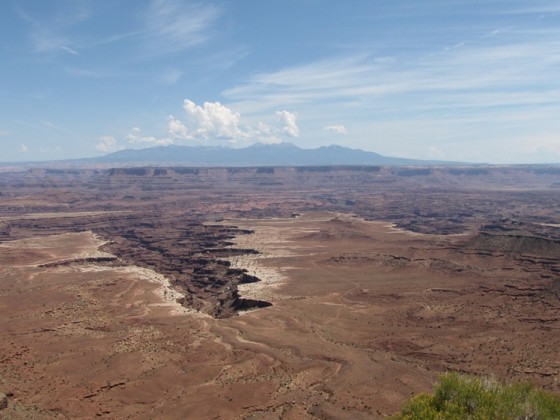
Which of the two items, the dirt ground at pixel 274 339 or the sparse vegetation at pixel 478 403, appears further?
the dirt ground at pixel 274 339

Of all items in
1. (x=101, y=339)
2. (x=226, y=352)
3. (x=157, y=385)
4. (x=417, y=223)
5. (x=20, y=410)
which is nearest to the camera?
(x=20, y=410)

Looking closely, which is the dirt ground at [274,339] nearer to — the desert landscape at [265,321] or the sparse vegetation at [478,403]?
the desert landscape at [265,321]

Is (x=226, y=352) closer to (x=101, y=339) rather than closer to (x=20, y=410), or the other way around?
(x=101, y=339)

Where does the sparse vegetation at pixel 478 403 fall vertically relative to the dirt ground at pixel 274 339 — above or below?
above

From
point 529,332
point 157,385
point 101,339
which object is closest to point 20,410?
point 157,385

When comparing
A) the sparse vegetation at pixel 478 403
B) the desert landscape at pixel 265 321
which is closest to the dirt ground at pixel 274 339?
the desert landscape at pixel 265 321

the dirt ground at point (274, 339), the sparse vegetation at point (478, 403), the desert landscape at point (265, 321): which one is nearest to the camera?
the sparse vegetation at point (478, 403)

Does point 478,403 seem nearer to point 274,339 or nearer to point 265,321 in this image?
point 274,339

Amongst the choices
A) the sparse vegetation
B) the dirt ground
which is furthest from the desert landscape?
the sparse vegetation
